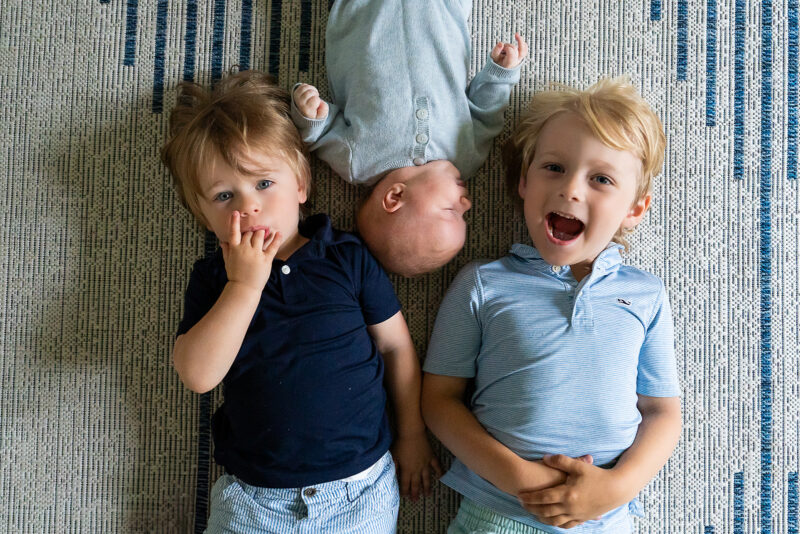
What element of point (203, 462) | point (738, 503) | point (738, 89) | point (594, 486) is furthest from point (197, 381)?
point (738, 89)

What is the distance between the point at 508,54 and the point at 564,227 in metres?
0.29

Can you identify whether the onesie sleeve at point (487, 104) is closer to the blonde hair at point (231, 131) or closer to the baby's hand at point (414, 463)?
the blonde hair at point (231, 131)

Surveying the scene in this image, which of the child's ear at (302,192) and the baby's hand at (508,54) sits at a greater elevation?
the baby's hand at (508,54)

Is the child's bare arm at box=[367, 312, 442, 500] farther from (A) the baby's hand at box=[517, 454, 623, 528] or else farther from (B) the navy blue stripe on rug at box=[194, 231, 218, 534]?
(B) the navy blue stripe on rug at box=[194, 231, 218, 534]

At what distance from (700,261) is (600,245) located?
0.86 ft

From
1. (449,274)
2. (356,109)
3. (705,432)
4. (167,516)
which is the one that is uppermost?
(356,109)

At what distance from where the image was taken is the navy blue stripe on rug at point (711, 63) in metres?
1.04

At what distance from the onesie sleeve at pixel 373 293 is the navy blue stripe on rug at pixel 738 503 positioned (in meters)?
0.66

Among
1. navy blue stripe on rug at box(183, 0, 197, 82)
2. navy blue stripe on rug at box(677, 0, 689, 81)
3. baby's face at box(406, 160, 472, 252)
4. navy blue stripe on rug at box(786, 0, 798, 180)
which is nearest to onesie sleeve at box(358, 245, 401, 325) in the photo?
baby's face at box(406, 160, 472, 252)

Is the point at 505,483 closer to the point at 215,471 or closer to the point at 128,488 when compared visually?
the point at 215,471

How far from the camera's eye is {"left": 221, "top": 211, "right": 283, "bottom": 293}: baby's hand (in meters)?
0.84

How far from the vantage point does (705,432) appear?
1023mm

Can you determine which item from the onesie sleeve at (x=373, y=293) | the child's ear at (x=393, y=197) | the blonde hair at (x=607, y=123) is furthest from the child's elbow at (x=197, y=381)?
the blonde hair at (x=607, y=123)

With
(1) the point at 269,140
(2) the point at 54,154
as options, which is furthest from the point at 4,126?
(1) the point at 269,140
